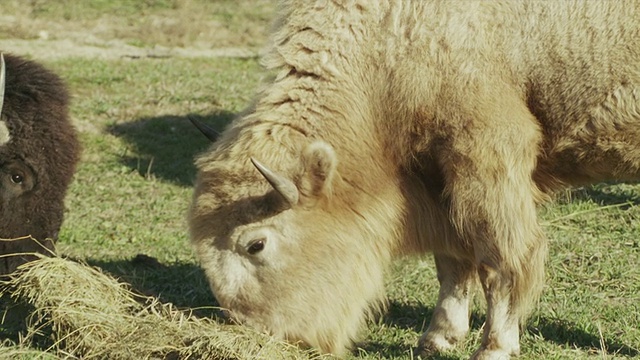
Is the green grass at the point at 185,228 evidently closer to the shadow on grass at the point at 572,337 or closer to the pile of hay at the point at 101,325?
the shadow on grass at the point at 572,337

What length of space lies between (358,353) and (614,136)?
202 centimetres

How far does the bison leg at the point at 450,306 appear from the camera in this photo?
6406mm

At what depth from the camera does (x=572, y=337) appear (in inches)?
255

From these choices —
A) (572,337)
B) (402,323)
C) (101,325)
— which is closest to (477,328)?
(402,323)

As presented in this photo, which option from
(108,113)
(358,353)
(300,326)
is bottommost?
(108,113)

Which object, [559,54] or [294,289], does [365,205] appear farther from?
[559,54]

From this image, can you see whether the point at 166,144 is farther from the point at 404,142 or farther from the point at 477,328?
the point at 404,142

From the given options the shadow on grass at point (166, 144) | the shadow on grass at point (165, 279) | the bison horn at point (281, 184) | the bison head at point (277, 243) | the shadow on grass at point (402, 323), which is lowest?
the shadow on grass at point (166, 144)

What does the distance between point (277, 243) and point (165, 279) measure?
199cm

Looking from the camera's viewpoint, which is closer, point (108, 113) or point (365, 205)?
point (365, 205)

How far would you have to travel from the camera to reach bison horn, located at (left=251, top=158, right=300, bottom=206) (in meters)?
5.36

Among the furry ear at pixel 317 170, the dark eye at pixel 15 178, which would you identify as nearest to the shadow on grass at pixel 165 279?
the dark eye at pixel 15 178

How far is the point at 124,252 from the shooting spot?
8109 mm

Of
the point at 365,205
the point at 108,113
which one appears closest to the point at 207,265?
the point at 365,205
